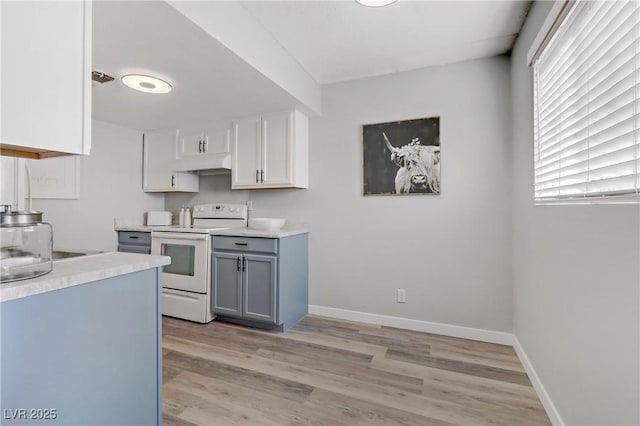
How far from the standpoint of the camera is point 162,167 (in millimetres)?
3443

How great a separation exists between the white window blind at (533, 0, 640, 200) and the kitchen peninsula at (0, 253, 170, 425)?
1806 mm

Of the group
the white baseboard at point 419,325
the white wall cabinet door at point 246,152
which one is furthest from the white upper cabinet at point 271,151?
the white baseboard at point 419,325

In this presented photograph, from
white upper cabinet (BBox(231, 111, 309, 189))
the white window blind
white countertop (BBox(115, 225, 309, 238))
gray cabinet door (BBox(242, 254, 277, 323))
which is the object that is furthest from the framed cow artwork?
A: gray cabinet door (BBox(242, 254, 277, 323))

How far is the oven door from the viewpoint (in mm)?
2783

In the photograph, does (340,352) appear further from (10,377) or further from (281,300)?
(10,377)

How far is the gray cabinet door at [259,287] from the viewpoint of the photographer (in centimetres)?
256

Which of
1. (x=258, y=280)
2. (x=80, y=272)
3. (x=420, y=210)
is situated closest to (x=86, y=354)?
(x=80, y=272)

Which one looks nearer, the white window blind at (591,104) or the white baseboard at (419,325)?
the white window blind at (591,104)

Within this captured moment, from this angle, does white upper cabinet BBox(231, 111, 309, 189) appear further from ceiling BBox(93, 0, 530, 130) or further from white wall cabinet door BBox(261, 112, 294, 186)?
ceiling BBox(93, 0, 530, 130)

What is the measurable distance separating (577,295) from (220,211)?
3135 millimetres

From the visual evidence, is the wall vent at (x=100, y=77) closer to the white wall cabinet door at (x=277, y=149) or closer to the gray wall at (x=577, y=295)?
the white wall cabinet door at (x=277, y=149)

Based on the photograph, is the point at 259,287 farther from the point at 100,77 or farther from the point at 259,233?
the point at 100,77

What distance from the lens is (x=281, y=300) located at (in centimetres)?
258

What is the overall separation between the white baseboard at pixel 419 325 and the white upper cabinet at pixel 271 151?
1337mm
